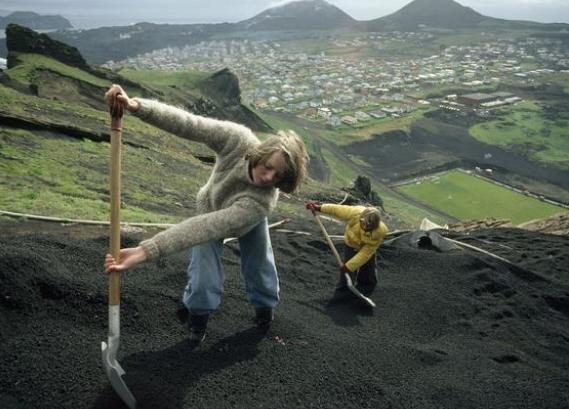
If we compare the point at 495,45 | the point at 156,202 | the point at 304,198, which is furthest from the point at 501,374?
the point at 495,45

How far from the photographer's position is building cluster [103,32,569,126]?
107 metres

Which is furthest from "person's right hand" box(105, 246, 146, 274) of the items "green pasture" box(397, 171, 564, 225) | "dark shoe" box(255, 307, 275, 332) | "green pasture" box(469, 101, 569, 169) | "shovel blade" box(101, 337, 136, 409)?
"green pasture" box(469, 101, 569, 169)

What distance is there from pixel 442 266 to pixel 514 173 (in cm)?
6794

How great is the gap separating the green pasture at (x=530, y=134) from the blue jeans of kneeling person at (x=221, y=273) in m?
82.1

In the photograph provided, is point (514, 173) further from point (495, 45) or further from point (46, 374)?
point (495, 45)

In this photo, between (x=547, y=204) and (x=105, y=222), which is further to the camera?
(x=547, y=204)

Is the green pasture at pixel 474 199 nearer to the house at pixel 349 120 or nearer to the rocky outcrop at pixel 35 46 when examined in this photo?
the house at pixel 349 120

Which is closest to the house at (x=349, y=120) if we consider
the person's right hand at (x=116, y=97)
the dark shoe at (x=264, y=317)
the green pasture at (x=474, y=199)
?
the green pasture at (x=474, y=199)

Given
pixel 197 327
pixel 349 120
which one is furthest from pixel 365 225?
pixel 349 120

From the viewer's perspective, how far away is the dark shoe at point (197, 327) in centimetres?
487

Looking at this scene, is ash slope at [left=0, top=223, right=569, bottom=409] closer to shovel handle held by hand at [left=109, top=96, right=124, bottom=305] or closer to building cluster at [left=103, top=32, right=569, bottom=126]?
shovel handle held by hand at [left=109, top=96, right=124, bottom=305]

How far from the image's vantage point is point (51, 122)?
15352 millimetres

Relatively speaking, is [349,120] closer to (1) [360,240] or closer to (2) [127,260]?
(1) [360,240]

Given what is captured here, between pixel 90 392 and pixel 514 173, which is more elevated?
pixel 90 392
